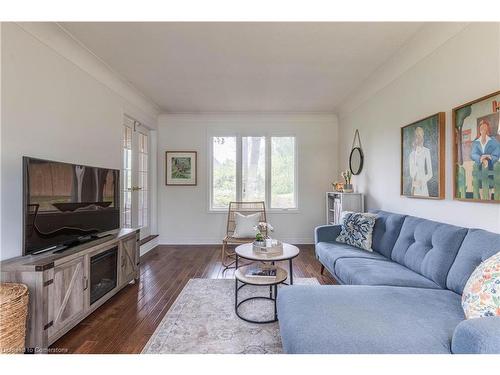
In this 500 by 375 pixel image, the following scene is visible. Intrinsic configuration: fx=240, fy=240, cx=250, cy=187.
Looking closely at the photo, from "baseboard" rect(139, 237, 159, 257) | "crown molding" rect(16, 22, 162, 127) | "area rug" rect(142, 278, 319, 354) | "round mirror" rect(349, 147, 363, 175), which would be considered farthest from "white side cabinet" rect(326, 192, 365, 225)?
"crown molding" rect(16, 22, 162, 127)

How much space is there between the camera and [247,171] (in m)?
4.64

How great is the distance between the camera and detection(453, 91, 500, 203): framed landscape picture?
160 cm

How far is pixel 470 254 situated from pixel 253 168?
11.4ft

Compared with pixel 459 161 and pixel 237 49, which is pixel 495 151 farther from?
pixel 237 49

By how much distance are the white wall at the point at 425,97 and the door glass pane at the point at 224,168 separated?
223 cm

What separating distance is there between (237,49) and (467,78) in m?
1.96

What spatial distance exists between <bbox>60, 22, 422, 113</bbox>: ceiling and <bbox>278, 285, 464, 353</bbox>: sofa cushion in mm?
2149

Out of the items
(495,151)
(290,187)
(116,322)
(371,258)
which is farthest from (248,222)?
(495,151)

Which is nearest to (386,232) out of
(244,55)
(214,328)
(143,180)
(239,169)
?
(214,328)

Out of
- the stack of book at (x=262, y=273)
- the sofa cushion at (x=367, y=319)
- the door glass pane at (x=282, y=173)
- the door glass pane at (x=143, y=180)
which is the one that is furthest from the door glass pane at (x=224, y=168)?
the sofa cushion at (x=367, y=319)

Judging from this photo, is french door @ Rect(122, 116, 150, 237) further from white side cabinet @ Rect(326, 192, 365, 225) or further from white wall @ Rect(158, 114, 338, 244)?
white side cabinet @ Rect(326, 192, 365, 225)

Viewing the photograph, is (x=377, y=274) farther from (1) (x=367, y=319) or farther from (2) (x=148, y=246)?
(2) (x=148, y=246)

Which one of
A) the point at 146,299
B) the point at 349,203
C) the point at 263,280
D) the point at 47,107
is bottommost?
the point at 146,299

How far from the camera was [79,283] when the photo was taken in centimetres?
191
